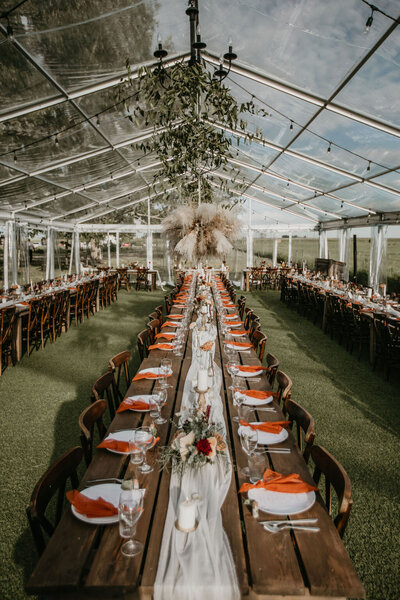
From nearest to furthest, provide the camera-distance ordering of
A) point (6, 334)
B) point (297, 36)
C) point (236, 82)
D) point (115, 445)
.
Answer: point (115, 445) → point (297, 36) → point (6, 334) → point (236, 82)

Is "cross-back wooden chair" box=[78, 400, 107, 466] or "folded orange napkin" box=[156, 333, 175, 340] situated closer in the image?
"cross-back wooden chair" box=[78, 400, 107, 466]

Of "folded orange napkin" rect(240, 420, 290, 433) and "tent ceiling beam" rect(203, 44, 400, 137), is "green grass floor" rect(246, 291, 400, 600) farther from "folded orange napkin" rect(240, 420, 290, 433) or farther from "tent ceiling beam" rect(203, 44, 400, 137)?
"tent ceiling beam" rect(203, 44, 400, 137)

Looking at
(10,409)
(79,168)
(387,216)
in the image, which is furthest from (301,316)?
(10,409)

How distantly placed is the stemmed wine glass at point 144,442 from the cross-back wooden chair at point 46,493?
0.37 meters

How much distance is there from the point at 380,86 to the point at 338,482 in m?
5.04

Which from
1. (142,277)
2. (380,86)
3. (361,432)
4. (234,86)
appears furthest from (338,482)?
(142,277)

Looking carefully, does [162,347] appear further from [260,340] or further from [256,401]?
[256,401]

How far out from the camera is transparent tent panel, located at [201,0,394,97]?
394 cm

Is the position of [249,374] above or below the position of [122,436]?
above

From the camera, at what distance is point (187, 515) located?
51.7 inches

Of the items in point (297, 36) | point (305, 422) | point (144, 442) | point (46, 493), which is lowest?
point (46, 493)

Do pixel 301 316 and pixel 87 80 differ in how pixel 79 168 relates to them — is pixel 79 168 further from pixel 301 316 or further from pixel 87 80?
pixel 301 316

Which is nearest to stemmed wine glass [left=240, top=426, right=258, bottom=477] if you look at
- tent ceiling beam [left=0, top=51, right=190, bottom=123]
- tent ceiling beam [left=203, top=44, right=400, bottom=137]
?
tent ceiling beam [left=0, top=51, right=190, bottom=123]

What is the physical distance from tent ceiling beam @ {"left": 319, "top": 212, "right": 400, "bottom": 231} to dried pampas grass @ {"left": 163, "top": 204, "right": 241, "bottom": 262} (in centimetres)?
639
